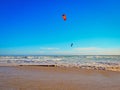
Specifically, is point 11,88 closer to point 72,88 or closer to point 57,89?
point 57,89

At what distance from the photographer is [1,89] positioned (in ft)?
25.8

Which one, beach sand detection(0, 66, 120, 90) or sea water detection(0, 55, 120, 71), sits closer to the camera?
beach sand detection(0, 66, 120, 90)

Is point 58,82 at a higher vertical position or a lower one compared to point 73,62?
lower

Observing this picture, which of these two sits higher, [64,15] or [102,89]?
[64,15]

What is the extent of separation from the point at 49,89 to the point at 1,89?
184cm

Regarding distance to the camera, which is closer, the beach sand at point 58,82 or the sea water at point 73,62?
the beach sand at point 58,82

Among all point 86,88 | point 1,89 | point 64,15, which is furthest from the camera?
point 64,15

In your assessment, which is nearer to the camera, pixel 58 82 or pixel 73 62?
pixel 58 82

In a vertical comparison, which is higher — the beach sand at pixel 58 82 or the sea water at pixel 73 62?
the sea water at pixel 73 62

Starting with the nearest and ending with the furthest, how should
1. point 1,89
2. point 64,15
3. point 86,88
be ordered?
point 1,89 < point 86,88 < point 64,15

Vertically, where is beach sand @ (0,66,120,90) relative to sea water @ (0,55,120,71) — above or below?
below

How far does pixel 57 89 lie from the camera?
26.9 ft

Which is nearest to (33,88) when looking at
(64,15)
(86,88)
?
(86,88)

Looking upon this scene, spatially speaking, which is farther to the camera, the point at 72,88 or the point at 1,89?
the point at 72,88
